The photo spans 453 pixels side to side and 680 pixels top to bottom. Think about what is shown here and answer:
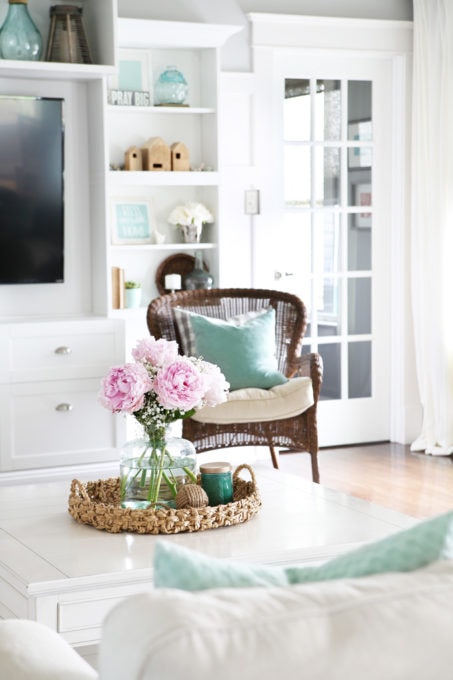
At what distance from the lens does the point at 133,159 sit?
17.0 ft

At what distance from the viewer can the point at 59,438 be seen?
486 centimetres

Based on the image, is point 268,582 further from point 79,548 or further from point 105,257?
point 105,257

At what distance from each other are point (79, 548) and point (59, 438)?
8.05ft

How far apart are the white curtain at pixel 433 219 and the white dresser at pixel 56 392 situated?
177 cm

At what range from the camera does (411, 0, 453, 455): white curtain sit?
18.1 feet

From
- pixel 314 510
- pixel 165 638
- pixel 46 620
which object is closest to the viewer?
pixel 165 638

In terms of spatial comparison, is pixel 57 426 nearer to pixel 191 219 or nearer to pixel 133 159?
pixel 191 219

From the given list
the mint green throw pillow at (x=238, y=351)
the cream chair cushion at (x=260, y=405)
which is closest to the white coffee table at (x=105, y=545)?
the cream chair cushion at (x=260, y=405)

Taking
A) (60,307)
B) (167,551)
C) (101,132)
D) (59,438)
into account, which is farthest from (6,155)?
(167,551)

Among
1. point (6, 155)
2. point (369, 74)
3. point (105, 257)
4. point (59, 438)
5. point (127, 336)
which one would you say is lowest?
point (59, 438)

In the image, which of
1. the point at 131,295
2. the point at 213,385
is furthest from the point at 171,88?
the point at 213,385

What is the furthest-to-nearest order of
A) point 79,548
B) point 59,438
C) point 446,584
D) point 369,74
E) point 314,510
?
point 369,74
point 59,438
point 314,510
point 79,548
point 446,584

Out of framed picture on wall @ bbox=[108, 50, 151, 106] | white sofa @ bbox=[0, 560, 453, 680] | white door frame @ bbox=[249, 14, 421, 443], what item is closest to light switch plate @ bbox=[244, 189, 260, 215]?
white door frame @ bbox=[249, 14, 421, 443]

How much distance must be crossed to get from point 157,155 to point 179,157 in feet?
0.39
